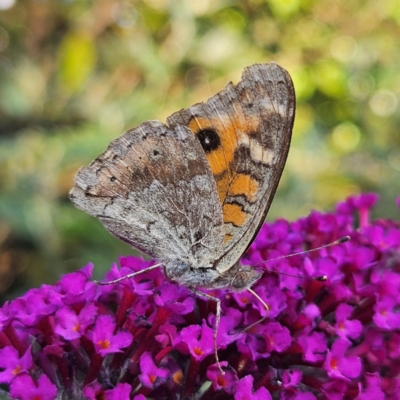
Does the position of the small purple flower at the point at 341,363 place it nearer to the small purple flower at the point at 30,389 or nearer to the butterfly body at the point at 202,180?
Result: the butterfly body at the point at 202,180

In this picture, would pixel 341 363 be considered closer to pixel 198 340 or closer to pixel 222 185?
pixel 198 340

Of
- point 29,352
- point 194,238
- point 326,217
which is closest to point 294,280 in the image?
point 194,238

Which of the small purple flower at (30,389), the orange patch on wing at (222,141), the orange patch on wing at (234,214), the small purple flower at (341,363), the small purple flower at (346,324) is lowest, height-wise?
the small purple flower at (341,363)

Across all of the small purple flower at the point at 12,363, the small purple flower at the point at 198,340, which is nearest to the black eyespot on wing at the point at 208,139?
the small purple flower at the point at 198,340

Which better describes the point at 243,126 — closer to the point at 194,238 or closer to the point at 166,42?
the point at 194,238

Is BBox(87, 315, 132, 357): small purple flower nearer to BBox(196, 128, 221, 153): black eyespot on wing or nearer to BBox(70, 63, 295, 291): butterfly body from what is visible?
BBox(70, 63, 295, 291): butterfly body

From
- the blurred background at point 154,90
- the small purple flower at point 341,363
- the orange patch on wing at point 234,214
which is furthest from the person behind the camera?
the blurred background at point 154,90

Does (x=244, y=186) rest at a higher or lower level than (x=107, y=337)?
higher

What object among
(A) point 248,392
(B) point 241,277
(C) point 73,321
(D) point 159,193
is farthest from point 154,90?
(A) point 248,392
